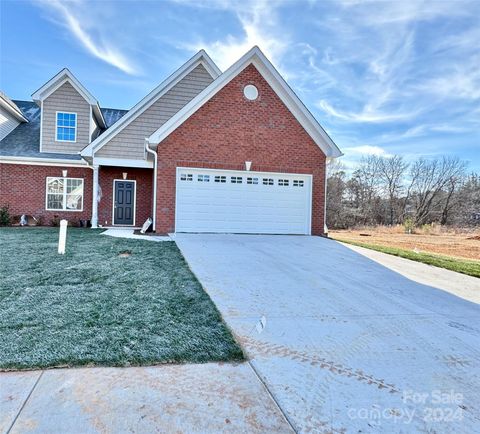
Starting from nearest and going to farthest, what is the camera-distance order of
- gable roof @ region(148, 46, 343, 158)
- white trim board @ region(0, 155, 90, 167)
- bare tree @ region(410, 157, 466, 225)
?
gable roof @ region(148, 46, 343, 158), white trim board @ region(0, 155, 90, 167), bare tree @ region(410, 157, 466, 225)

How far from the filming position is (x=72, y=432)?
2.08 m

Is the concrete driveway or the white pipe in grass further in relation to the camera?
the white pipe in grass

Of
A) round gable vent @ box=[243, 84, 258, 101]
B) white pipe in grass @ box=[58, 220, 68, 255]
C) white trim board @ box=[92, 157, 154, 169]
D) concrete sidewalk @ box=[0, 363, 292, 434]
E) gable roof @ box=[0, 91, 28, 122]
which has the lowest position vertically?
concrete sidewalk @ box=[0, 363, 292, 434]

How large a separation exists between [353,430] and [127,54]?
583 inches

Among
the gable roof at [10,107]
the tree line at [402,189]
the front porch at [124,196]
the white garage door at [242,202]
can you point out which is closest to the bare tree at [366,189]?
the tree line at [402,189]

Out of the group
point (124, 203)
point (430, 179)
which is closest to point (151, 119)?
point (124, 203)

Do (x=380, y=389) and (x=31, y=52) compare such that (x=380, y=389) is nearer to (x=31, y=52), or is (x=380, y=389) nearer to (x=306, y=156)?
(x=306, y=156)

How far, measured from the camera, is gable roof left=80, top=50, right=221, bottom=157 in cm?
1348

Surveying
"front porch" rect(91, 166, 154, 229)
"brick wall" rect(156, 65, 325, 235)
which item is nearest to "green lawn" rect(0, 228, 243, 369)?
"brick wall" rect(156, 65, 325, 235)

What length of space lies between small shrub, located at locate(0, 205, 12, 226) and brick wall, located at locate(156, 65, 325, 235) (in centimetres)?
755

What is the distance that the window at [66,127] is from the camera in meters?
15.6

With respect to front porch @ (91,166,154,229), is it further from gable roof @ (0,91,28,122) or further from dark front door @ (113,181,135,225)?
gable roof @ (0,91,28,122)

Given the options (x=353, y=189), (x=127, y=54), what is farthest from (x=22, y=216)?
(x=353, y=189)

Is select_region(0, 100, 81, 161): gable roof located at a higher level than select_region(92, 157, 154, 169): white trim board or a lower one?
higher
